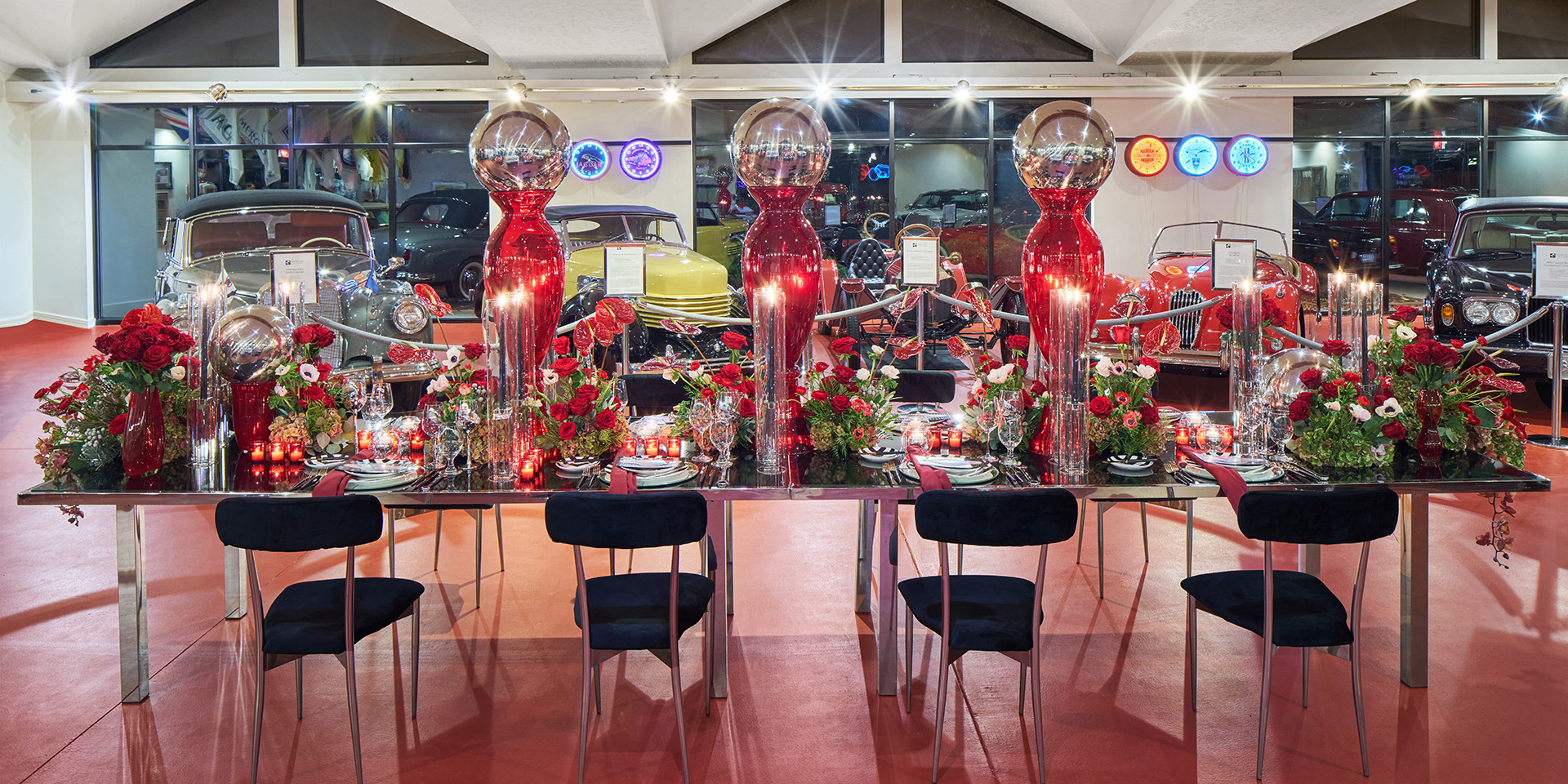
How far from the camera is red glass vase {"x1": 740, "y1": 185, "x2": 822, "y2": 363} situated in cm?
324

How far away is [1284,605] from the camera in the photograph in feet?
9.42

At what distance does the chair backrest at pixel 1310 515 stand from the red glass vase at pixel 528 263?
206cm

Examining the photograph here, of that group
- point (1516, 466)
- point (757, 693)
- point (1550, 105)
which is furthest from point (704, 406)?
point (1550, 105)

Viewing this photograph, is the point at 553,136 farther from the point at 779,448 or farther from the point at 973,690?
the point at 973,690

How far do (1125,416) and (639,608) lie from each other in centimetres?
152

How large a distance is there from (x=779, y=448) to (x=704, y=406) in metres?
0.27

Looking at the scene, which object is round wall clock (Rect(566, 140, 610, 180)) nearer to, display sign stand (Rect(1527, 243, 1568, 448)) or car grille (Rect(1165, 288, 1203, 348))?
car grille (Rect(1165, 288, 1203, 348))

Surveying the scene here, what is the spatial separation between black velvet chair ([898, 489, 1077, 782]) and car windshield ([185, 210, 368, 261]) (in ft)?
20.0

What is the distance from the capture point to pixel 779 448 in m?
3.13

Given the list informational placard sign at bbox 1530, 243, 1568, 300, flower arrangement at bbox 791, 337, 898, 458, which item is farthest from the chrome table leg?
informational placard sign at bbox 1530, 243, 1568, 300

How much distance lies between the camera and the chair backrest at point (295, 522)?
2539 millimetres

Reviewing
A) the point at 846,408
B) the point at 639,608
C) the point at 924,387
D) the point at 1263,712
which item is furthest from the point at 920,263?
the point at 1263,712

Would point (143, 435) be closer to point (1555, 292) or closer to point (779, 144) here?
point (779, 144)

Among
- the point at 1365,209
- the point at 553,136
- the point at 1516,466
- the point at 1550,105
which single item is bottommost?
the point at 1516,466
